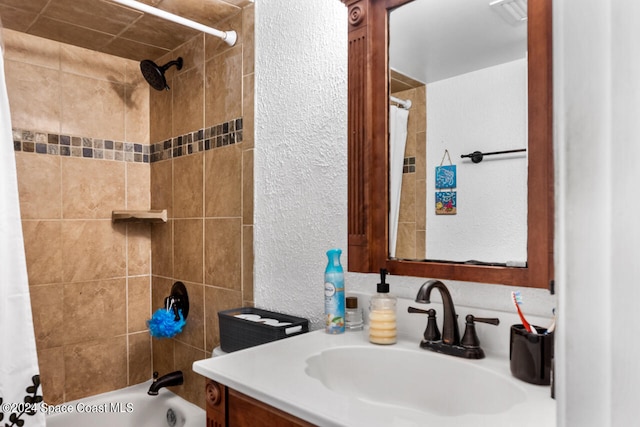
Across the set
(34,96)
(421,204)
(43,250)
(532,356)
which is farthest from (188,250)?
(532,356)

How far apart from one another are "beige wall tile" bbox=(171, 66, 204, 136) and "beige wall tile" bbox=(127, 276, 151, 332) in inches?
31.9

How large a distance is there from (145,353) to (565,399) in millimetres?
2409

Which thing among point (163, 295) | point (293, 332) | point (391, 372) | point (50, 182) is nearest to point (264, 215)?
point (293, 332)

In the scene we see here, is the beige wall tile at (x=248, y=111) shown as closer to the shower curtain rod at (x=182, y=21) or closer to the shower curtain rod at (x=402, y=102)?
the shower curtain rod at (x=182, y=21)

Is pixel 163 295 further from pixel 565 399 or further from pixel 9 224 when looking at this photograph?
pixel 565 399

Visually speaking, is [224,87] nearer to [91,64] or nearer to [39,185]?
[91,64]

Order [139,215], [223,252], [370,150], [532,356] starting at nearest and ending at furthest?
1. [532,356]
2. [370,150]
3. [223,252]
4. [139,215]

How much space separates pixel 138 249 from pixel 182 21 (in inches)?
48.1

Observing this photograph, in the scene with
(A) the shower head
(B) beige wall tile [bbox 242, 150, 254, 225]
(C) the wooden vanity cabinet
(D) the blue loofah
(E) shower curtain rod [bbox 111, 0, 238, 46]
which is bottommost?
(D) the blue loofah

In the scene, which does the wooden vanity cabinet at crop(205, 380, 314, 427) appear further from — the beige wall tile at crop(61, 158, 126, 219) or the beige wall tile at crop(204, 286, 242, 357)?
the beige wall tile at crop(61, 158, 126, 219)

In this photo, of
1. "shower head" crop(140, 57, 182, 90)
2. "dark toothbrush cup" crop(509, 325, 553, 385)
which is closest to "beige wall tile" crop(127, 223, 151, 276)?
"shower head" crop(140, 57, 182, 90)

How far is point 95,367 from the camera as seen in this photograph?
6.93 ft

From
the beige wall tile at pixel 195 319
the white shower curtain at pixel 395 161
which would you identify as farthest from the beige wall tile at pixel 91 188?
the white shower curtain at pixel 395 161

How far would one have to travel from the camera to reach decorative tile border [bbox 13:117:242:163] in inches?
72.5
